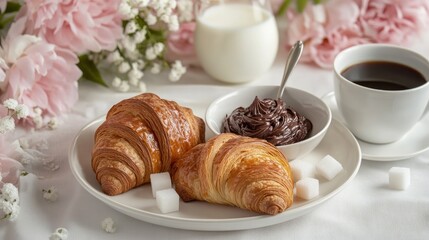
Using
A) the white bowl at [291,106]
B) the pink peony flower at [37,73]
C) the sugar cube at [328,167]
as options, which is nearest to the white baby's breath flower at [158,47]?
the pink peony flower at [37,73]

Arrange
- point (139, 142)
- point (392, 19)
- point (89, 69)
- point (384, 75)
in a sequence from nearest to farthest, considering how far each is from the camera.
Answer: point (139, 142)
point (384, 75)
point (89, 69)
point (392, 19)

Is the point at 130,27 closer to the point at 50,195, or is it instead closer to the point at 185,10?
the point at 185,10

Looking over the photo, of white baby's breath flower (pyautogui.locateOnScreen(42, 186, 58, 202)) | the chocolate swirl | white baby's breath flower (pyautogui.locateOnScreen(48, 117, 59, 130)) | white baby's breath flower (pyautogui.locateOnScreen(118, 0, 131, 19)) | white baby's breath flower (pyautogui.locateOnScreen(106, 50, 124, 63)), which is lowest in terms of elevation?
white baby's breath flower (pyautogui.locateOnScreen(48, 117, 59, 130))

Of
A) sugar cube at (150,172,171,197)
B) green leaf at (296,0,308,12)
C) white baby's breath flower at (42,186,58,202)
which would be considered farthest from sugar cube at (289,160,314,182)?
green leaf at (296,0,308,12)

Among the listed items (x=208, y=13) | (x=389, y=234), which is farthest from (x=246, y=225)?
(x=208, y=13)

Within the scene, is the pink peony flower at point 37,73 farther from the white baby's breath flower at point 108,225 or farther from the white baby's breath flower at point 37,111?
the white baby's breath flower at point 108,225

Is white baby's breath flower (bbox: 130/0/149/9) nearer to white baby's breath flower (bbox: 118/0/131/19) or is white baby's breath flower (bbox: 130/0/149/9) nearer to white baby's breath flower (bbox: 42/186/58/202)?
white baby's breath flower (bbox: 118/0/131/19)

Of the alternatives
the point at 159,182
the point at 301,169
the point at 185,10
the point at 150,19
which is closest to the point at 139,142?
the point at 159,182
